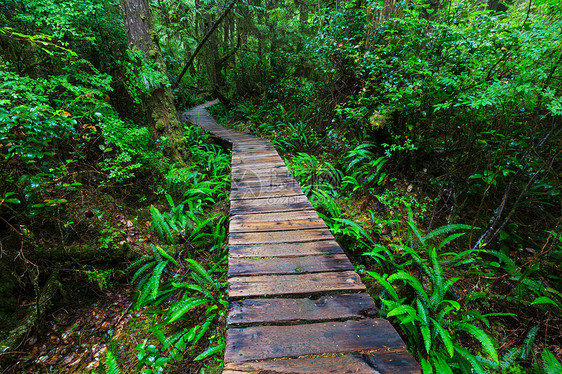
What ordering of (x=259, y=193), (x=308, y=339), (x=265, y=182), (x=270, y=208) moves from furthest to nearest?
1. (x=265, y=182)
2. (x=259, y=193)
3. (x=270, y=208)
4. (x=308, y=339)

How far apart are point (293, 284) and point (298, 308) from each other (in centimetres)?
24

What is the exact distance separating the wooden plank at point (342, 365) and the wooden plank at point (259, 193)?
8.41ft

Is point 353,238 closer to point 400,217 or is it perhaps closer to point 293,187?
point 400,217

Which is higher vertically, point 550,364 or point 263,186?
point 263,186

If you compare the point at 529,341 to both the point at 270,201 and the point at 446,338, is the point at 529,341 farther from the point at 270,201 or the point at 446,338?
the point at 270,201

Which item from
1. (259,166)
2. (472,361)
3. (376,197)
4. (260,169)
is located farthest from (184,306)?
(376,197)

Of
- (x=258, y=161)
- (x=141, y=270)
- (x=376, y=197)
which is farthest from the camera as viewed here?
(x=258, y=161)

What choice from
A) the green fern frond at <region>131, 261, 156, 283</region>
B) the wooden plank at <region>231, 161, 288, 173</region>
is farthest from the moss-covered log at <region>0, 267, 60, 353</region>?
the wooden plank at <region>231, 161, 288, 173</region>

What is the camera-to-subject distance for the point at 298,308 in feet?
6.27

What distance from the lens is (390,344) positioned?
5.31ft

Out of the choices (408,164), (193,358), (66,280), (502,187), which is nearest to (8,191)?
(66,280)

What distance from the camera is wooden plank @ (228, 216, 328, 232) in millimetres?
2990

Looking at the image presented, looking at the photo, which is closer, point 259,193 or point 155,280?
point 155,280

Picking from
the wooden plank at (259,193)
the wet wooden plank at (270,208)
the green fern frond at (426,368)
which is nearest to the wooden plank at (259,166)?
the wooden plank at (259,193)
